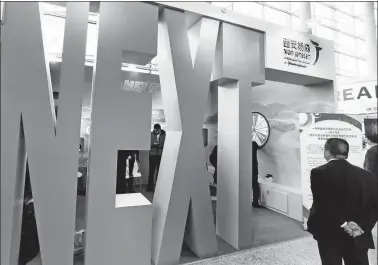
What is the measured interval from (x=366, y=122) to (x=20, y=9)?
245 cm

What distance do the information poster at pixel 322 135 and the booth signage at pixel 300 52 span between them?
1.28 m

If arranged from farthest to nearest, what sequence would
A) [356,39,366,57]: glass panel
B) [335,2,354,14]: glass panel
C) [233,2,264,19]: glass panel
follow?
[356,39,366,57]: glass panel < [335,2,354,14]: glass panel < [233,2,264,19]: glass panel

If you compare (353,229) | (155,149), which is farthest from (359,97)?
(155,149)

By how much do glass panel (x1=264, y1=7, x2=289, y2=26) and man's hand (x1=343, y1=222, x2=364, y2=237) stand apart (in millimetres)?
8436

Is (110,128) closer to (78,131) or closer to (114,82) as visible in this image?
(78,131)

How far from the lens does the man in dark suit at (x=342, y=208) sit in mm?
1220

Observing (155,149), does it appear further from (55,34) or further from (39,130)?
(39,130)

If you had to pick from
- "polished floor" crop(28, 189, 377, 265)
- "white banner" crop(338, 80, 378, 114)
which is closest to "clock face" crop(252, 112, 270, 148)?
"polished floor" crop(28, 189, 377, 265)

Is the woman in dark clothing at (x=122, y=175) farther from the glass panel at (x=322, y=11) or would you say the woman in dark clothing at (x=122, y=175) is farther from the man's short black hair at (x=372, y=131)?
the glass panel at (x=322, y=11)

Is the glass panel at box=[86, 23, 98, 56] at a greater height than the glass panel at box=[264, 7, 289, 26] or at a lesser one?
lesser

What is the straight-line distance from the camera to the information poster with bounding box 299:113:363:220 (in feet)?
4.68

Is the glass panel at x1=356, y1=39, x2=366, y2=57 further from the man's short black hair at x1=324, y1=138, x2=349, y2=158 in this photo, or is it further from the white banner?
the man's short black hair at x1=324, y1=138, x2=349, y2=158

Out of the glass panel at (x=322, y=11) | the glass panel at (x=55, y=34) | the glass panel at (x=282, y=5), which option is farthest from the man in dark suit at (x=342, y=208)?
the glass panel at (x=322, y=11)

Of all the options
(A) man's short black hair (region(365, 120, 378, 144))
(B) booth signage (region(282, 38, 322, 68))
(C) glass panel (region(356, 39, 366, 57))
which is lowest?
(A) man's short black hair (region(365, 120, 378, 144))
